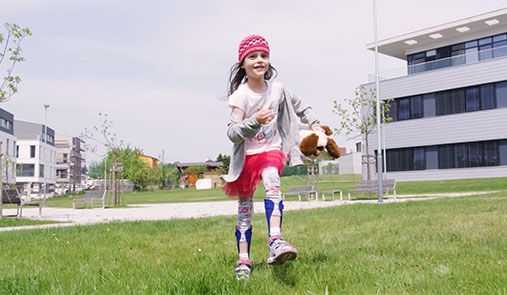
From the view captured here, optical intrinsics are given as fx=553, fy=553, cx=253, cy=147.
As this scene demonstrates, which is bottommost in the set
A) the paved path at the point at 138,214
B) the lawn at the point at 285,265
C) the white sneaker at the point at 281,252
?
the paved path at the point at 138,214

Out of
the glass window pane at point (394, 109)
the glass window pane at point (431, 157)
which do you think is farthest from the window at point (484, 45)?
the glass window pane at point (431, 157)

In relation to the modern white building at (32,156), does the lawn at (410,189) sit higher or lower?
lower

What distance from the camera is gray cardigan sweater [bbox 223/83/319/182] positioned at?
390 centimetres

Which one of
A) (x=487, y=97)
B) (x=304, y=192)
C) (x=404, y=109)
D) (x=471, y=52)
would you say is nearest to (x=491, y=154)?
(x=487, y=97)

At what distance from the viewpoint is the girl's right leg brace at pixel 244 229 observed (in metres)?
4.25

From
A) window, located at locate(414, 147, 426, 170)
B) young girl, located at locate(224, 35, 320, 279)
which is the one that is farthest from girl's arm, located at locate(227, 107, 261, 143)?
window, located at locate(414, 147, 426, 170)

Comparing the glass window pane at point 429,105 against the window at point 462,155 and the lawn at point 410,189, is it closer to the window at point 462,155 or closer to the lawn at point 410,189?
the window at point 462,155

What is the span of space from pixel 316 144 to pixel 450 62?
128 feet

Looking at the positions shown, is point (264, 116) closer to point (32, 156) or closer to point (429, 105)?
point (429, 105)

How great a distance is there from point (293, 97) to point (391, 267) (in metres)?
1.60

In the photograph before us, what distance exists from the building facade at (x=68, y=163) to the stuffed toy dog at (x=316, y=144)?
12823 cm

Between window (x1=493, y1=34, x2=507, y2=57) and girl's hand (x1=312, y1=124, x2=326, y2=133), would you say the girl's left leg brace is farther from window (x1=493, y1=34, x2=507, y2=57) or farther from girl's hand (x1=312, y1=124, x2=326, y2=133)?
window (x1=493, y1=34, x2=507, y2=57)

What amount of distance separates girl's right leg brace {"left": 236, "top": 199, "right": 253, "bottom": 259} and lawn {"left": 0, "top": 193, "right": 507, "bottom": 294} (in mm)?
206

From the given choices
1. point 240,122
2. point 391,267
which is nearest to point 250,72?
point 240,122
